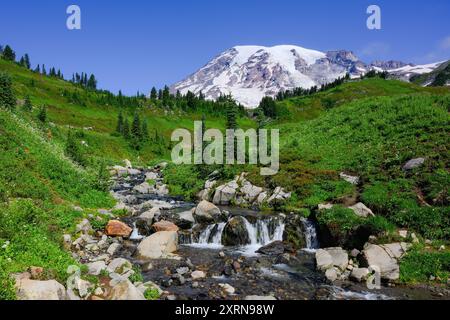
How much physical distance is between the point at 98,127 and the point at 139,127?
892 inches

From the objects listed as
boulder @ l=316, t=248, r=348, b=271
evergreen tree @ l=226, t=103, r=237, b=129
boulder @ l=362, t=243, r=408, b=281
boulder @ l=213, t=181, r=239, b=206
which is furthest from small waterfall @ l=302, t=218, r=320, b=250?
evergreen tree @ l=226, t=103, r=237, b=129

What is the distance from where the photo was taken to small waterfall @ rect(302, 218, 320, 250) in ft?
83.1

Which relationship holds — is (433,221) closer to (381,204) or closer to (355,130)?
(381,204)

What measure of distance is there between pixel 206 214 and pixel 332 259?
11717 mm

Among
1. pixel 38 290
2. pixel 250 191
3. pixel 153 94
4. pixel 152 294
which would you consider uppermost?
pixel 153 94

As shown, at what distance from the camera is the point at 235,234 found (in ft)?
85.2

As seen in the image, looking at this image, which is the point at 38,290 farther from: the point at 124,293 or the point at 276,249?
the point at 276,249

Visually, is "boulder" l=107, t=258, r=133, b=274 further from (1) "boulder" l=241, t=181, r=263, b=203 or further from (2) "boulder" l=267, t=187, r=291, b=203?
(1) "boulder" l=241, t=181, r=263, b=203

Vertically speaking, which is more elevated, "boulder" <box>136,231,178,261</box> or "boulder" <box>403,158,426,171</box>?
"boulder" <box>403,158,426,171</box>

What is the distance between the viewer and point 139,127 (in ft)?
344

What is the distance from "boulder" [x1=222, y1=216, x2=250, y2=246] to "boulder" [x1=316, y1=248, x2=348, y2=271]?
6.10 metres

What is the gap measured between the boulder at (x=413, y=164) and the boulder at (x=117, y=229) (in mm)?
22490

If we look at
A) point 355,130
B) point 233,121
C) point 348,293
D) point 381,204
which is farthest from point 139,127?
point 348,293

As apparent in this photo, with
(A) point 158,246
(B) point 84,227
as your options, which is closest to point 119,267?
(A) point 158,246
